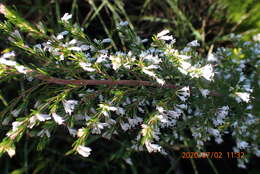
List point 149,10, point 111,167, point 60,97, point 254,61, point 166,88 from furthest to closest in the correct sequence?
1. point 149,10
2. point 111,167
3. point 254,61
4. point 166,88
5. point 60,97

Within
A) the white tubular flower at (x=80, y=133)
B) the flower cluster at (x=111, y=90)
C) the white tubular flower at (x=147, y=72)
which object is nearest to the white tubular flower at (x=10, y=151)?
the flower cluster at (x=111, y=90)

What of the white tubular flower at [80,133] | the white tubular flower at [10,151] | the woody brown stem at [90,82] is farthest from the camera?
the woody brown stem at [90,82]

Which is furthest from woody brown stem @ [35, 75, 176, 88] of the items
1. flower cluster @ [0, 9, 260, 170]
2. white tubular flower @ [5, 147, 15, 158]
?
white tubular flower @ [5, 147, 15, 158]

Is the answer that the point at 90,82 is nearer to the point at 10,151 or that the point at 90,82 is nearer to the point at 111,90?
the point at 111,90

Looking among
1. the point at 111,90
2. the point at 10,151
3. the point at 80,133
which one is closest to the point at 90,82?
the point at 111,90

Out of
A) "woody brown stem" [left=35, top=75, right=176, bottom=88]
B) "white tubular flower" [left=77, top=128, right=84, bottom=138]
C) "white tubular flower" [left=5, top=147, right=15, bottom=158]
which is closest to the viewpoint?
"white tubular flower" [left=5, top=147, right=15, bottom=158]

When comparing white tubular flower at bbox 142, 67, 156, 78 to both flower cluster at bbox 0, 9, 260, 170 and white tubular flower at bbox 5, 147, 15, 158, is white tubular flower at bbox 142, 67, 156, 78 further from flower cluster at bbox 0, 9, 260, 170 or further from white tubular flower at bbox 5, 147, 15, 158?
white tubular flower at bbox 5, 147, 15, 158

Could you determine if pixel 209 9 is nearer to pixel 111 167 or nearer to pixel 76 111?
pixel 111 167

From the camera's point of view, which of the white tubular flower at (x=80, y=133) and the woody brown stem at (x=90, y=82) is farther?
the woody brown stem at (x=90, y=82)

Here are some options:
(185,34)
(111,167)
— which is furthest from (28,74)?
(185,34)

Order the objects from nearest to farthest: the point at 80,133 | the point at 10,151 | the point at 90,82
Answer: the point at 10,151 → the point at 80,133 → the point at 90,82

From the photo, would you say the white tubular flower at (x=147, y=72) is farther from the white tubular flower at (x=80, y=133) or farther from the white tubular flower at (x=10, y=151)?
the white tubular flower at (x=10, y=151)
